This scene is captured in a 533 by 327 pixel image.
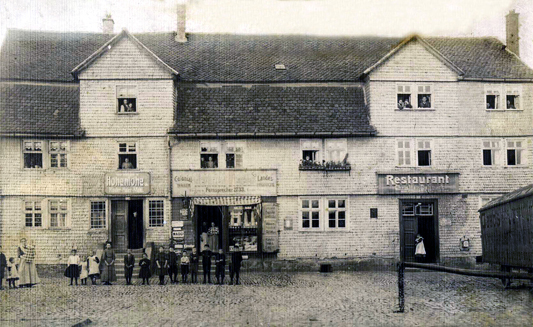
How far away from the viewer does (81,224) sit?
2284cm

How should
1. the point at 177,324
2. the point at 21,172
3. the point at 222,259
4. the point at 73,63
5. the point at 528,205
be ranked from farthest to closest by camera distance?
the point at 73,63 < the point at 21,172 < the point at 222,259 < the point at 528,205 < the point at 177,324

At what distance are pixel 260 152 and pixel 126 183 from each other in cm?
620

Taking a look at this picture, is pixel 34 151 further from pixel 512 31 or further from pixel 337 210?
pixel 512 31

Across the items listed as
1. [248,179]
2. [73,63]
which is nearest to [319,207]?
[248,179]

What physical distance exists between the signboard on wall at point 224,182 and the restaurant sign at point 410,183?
5.10 m

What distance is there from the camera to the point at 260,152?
926 inches

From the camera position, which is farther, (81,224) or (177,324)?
(81,224)

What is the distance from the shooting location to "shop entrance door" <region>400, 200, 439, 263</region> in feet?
78.5

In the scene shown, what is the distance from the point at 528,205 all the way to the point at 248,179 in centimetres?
1180

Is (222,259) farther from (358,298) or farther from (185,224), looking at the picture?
(358,298)

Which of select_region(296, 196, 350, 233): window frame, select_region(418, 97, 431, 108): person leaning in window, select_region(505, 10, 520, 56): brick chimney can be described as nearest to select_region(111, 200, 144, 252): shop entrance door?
select_region(296, 196, 350, 233): window frame

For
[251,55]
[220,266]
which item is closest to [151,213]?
[220,266]

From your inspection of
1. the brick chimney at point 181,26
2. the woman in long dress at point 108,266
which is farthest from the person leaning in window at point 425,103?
the woman in long dress at point 108,266

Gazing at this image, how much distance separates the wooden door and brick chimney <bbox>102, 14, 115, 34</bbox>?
34.9 ft
